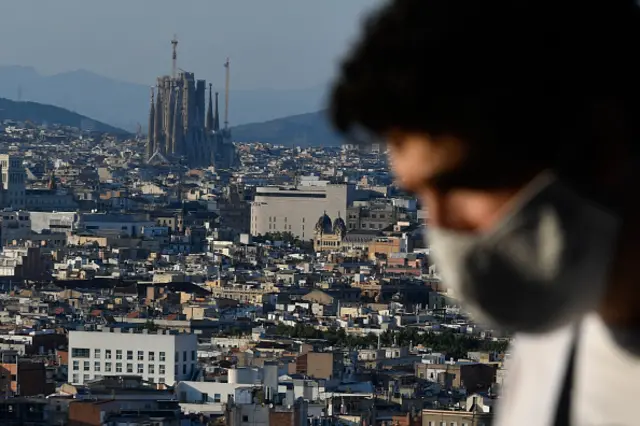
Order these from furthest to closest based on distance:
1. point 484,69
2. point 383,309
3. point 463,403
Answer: point 383,309, point 463,403, point 484,69

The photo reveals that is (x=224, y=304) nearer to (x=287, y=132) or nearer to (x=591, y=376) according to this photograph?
(x=591, y=376)

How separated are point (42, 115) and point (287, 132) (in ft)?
78.9

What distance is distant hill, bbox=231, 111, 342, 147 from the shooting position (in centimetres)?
16800

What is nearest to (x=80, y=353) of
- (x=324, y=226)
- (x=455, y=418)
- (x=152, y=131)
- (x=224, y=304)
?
(x=455, y=418)

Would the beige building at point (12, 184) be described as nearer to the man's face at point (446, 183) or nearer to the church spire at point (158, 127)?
the church spire at point (158, 127)

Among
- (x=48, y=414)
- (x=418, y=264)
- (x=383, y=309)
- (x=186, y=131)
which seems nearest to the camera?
(x=48, y=414)

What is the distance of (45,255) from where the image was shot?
66.8 meters

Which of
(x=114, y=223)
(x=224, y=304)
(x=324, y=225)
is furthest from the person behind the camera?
(x=114, y=223)

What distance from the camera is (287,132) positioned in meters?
174

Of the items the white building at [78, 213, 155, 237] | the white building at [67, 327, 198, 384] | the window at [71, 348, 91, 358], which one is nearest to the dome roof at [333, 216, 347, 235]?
the white building at [78, 213, 155, 237]

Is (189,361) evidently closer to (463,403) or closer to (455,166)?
(463,403)

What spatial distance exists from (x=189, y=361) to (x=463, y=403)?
788cm

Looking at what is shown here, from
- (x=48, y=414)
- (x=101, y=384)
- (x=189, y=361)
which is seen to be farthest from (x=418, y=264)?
(x=48, y=414)

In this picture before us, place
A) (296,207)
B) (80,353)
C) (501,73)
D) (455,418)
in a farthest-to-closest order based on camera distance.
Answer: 1. (296,207)
2. (80,353)
3. (455,418)
4. (501,73)
